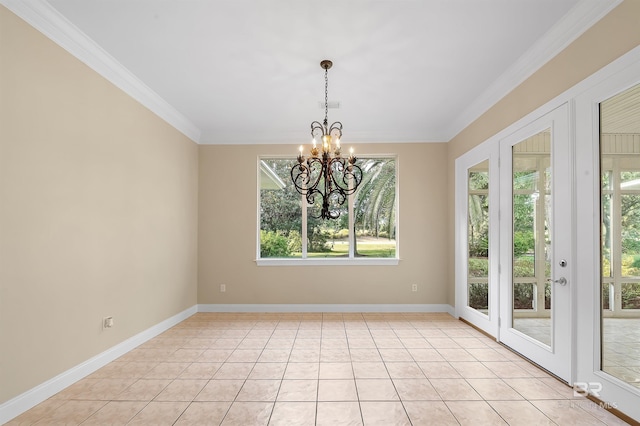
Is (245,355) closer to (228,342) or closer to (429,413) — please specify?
(228,342)

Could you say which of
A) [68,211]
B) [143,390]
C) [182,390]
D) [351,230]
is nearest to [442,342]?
[351,230]

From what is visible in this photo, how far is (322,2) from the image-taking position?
232 cm

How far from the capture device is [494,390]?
2.63 metres

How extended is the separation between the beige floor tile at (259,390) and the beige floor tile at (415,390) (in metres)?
0.99

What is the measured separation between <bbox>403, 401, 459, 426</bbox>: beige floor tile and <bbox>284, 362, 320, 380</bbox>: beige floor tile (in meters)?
0.86

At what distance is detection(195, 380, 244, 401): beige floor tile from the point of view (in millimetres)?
2514

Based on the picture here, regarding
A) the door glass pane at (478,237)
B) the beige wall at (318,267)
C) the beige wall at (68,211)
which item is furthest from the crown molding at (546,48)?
the beige wall at (68,211)

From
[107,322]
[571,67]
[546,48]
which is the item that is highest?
[546,48]

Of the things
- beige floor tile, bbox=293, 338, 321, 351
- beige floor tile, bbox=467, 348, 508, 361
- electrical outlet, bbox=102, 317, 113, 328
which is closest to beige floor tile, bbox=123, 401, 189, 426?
electrical outlet, bbox=102, 317, 113, 328

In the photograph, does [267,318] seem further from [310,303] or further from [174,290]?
[174,290]

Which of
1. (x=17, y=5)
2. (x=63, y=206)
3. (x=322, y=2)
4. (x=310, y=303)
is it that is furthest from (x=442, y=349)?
(x=17, y=5)

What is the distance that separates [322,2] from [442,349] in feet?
11.3

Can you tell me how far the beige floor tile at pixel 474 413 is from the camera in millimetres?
2195

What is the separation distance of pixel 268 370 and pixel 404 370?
1241mm
